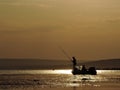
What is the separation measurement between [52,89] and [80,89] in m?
3.47

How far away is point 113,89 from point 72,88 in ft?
18.2

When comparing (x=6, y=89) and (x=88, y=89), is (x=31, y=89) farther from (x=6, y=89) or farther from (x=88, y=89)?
(x=88, y=89)

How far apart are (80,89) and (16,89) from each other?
26.6 ft

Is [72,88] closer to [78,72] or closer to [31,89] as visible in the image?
[31,89]

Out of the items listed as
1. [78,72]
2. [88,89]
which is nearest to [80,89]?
[88,89]

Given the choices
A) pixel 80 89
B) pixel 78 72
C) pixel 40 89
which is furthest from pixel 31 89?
pixel 78 72

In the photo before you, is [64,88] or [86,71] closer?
[64,88]

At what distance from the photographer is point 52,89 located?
66438 mm

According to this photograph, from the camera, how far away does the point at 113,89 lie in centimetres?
6556

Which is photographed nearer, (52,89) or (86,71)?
(52,89)

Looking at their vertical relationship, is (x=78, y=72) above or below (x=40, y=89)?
above

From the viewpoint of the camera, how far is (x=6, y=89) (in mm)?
67562

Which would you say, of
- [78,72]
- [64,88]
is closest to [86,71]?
[78,72]

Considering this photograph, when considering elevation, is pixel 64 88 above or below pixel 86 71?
below
